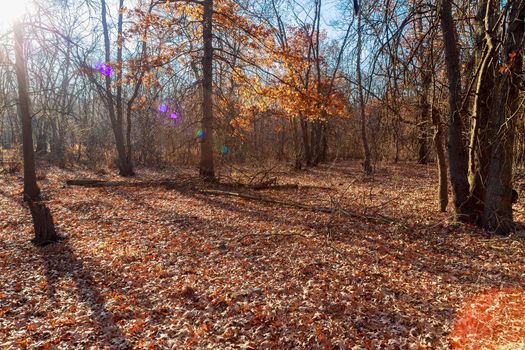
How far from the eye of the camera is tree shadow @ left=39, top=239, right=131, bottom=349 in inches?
138

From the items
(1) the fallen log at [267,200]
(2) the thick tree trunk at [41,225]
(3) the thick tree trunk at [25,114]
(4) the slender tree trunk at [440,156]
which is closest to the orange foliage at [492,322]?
(4) the slender tree trunk at [440,156]

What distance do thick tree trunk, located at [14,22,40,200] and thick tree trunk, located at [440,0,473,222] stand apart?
8.79 m

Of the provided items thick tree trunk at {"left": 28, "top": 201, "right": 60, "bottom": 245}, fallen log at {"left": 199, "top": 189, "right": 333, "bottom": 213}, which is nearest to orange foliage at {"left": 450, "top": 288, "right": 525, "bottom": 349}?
fallen log at {"left": 199, "top": 189, "right": 333, "bottom": 213}

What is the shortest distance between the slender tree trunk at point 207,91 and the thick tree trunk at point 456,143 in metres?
6.50

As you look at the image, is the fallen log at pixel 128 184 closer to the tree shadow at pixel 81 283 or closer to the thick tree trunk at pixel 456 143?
the tree shadow at pixel 81 283

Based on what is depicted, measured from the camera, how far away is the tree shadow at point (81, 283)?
3.50 metres

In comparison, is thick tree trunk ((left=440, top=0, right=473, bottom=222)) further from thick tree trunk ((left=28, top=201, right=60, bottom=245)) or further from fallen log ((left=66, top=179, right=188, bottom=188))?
fallen log ((left=66, top=179, right=188, bottom=188))

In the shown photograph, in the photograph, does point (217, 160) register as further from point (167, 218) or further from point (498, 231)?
point (498, 231)

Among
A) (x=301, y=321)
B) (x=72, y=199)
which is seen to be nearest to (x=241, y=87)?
(x=72, y=199)

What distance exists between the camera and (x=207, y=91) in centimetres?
1050

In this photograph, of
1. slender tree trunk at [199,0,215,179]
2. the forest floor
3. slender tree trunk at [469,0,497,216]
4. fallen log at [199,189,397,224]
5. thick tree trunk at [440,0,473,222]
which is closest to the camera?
slender tree trunk at [469,0,497,216]

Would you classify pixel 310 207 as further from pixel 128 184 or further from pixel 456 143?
pixel 128 184

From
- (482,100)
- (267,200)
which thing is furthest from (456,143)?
(267,200)

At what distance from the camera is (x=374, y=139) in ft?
19.5
